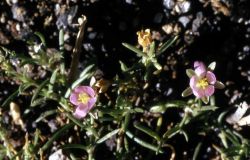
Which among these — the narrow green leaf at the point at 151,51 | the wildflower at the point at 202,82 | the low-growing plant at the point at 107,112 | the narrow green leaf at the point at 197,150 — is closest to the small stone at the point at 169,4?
the low-growing plant at the point at 107,112

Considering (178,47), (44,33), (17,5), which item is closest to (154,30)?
(178,47)

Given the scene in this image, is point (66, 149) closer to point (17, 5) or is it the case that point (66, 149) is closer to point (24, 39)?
point (24, 39)

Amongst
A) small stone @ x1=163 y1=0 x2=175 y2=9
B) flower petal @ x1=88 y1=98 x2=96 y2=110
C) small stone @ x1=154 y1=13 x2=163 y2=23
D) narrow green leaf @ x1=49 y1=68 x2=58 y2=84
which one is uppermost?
small stone @ x1=163 y1=0 x2=175 y2=9

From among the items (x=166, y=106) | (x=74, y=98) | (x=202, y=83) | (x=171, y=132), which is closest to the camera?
(x=202, y=83)

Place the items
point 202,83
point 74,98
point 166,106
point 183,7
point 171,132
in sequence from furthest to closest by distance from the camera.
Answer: point 183,7, point 166,106, point 171,132, point 74,98, point 202,83

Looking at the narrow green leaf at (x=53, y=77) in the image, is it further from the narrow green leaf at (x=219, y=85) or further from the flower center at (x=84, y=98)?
the narrow green leaf at (x=219, y=85)

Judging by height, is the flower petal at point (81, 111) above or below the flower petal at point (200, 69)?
below

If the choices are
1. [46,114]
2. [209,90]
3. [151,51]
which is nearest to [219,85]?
[209,90]

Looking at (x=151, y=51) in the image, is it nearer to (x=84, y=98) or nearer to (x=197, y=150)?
(x=84, y=98)

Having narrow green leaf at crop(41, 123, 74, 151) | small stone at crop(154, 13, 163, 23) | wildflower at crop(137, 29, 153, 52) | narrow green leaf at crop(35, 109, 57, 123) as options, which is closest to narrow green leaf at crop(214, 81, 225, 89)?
wildflower at crop(137, 29, 153, 52)

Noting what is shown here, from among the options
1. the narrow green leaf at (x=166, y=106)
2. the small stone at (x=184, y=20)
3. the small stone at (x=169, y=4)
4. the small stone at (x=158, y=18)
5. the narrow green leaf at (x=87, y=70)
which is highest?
the small stone at (x=169, y=4)

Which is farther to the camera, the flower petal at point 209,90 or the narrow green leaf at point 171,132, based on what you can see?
the narrow green leaf at point 171,132

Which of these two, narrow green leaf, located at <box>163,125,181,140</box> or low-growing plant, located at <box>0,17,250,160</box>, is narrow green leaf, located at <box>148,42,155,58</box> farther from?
narrow green leaf, located at <box>163,125,181,140</box>
